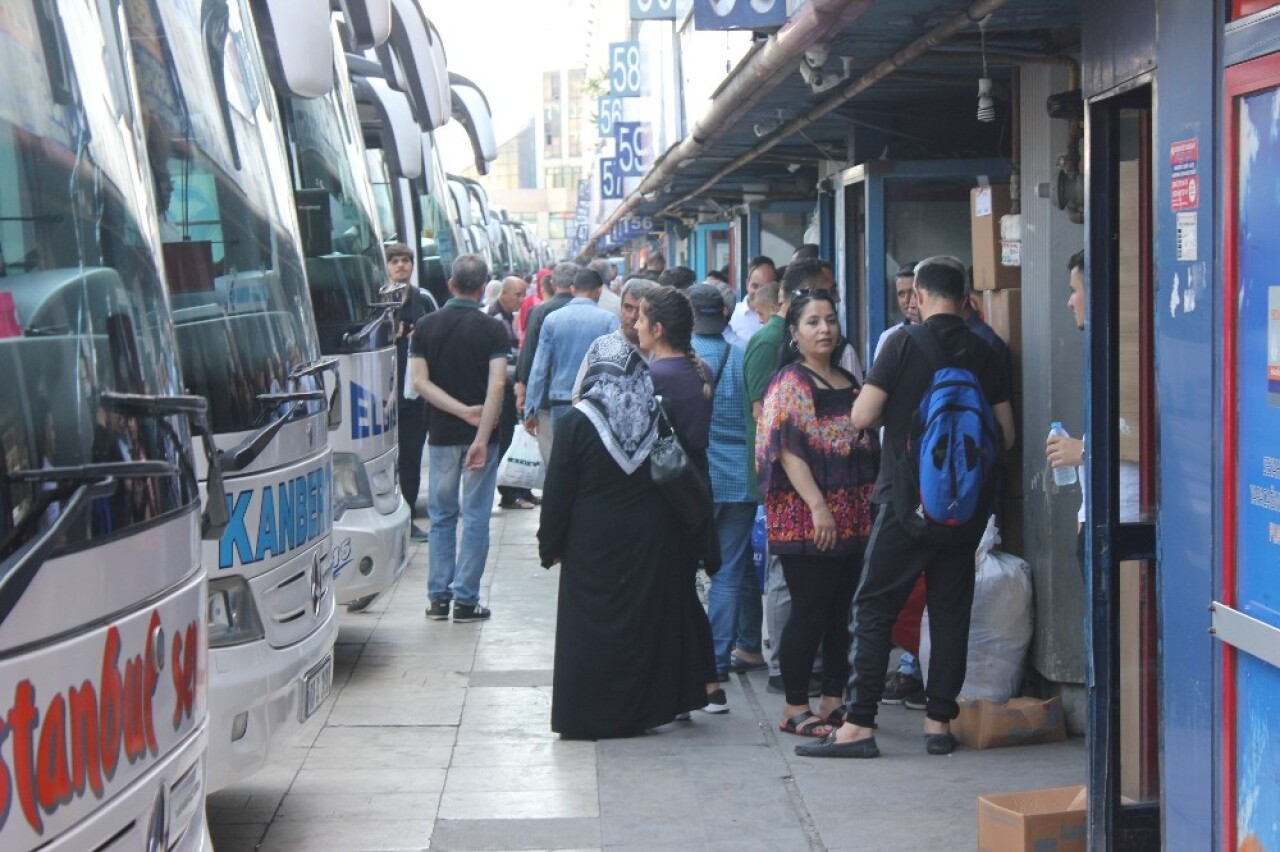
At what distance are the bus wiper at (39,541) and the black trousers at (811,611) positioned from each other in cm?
437

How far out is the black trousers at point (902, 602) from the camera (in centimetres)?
638

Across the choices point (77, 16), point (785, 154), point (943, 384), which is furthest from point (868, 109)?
point (77, 16)

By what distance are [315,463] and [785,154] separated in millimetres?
8555

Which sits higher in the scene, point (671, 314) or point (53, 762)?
point (671, 314)

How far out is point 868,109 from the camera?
1013 centimetres

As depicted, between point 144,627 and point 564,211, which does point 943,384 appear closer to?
point 144,627

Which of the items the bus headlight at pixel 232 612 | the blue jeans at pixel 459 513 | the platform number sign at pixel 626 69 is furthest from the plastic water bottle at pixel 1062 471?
the platform number sign at pixel 626 69

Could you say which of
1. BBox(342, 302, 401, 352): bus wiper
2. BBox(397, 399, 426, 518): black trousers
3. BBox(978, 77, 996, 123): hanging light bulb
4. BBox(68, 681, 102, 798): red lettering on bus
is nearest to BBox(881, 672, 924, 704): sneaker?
BBox(978, 77, 996, 123): hanging light bulb

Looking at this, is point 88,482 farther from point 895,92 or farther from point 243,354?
point 895,92

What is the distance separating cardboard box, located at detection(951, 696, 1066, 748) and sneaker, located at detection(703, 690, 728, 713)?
38.4 inches

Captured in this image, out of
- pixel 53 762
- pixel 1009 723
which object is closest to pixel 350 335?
pixel 1009 723

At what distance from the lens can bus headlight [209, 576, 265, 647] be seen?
190 inches

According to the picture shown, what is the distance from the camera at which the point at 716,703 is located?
738 cm

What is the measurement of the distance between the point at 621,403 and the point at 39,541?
429 cm
